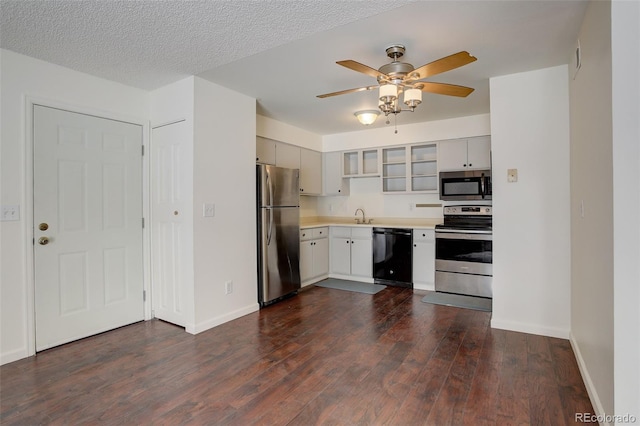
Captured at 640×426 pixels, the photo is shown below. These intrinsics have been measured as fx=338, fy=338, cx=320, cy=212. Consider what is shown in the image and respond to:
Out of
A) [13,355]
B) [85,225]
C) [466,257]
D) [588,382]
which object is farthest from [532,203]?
[13,355]

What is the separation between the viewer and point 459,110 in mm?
4285

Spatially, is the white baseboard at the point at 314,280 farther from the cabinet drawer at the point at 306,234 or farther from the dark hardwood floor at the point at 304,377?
the dark hardwood floor at the point at 304,377

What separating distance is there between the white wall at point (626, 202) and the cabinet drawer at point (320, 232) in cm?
373

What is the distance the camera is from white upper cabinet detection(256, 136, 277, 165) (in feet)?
14.1

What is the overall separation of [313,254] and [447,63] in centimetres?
339

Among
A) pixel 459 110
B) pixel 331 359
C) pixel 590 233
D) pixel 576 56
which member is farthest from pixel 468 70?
pixel 331 359

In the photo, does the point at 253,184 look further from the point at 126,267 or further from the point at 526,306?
the point at 526,306

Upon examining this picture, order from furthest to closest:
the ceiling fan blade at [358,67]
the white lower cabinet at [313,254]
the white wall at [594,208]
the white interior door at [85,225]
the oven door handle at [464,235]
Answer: the white lower cabinet at [313,254] < the oven door handle at [464,235] < the white interior door at [85,225] < the ceiling fan blade at [358,67] < the white wall at [594,208]

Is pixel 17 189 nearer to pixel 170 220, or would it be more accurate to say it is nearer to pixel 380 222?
pixel 170 220

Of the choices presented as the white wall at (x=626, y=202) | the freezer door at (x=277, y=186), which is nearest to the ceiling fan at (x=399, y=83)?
the white wall at (x=626, y=202)

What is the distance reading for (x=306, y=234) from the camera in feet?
15.9

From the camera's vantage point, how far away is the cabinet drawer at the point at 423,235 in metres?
4.56

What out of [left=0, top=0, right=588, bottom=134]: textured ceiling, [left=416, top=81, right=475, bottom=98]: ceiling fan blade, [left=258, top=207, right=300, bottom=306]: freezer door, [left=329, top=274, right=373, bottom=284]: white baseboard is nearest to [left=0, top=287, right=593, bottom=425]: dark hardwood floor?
[left=258, top=207, right=300, bottom=306]: freezer door

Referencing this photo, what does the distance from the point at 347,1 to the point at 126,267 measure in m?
3.12
